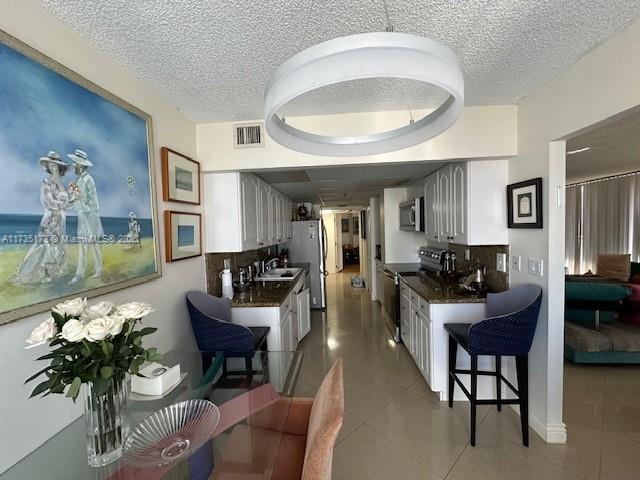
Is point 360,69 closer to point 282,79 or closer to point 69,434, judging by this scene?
point 282,79

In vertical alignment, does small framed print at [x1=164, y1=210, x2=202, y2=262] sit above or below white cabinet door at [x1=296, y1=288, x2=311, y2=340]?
above

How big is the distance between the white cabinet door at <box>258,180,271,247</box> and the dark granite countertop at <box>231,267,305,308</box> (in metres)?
0.48

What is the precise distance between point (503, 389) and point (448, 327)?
770mm

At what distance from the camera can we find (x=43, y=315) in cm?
104

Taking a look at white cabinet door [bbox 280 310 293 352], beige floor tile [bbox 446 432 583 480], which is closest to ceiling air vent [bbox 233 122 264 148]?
white cabinet door [bbox 280 310 293 352]

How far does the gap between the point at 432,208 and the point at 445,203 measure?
1.32 ft

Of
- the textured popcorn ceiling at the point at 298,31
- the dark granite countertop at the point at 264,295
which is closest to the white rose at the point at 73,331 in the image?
the textured popcorn ceiling at the point at 298,31

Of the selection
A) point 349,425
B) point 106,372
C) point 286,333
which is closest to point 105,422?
point 106,372

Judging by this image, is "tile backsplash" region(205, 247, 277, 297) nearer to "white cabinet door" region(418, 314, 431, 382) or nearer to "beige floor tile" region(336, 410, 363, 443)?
"beige floor tile" region(336, 410, 363, 443)

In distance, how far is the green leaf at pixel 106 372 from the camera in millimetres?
818

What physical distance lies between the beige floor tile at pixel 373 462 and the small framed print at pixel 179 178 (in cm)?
208

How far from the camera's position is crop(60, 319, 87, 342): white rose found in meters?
0.77

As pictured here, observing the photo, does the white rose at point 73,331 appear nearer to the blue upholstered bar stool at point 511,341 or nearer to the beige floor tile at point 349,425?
the beige floor tile at point 349,425

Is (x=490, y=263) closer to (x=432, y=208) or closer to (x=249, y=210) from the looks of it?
(x=432, y=208)
